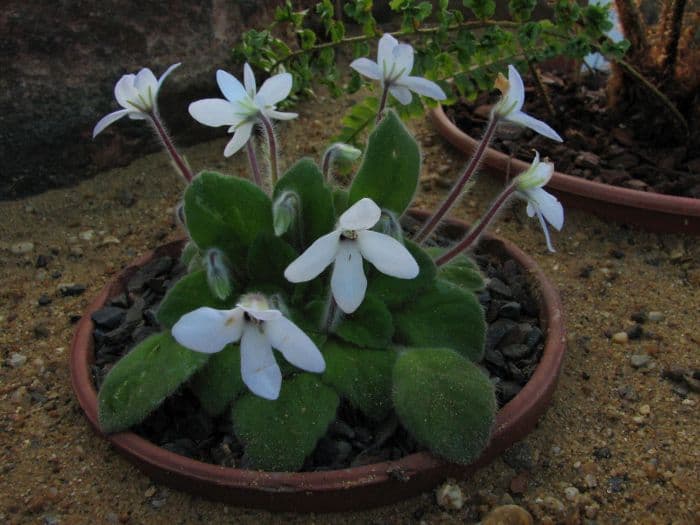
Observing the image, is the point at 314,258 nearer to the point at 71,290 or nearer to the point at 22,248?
the point at 71,290

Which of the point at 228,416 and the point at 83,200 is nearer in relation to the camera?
the point at 228,416

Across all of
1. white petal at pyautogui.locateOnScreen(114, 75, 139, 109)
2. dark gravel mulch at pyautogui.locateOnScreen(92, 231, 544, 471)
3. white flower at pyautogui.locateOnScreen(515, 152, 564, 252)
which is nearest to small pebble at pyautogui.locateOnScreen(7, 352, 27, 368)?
dark gravel mulch at pyautogui.locateOnScreen(92, 231, 544, 471)

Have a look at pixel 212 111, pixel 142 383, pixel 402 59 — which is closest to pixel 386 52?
pixel 402 59

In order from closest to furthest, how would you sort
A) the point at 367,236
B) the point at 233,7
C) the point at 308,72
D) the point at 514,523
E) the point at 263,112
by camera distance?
the point at 367,236, the point at 514,523, the point at 263,112, the point at 308,72, the point at 233,7

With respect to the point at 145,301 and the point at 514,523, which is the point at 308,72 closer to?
the point at 145,301

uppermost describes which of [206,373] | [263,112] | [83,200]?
[263,112]

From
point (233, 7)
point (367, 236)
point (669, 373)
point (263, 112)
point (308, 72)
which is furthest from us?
point (233, 7)

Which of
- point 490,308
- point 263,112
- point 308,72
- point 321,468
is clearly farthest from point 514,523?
point 308,72
